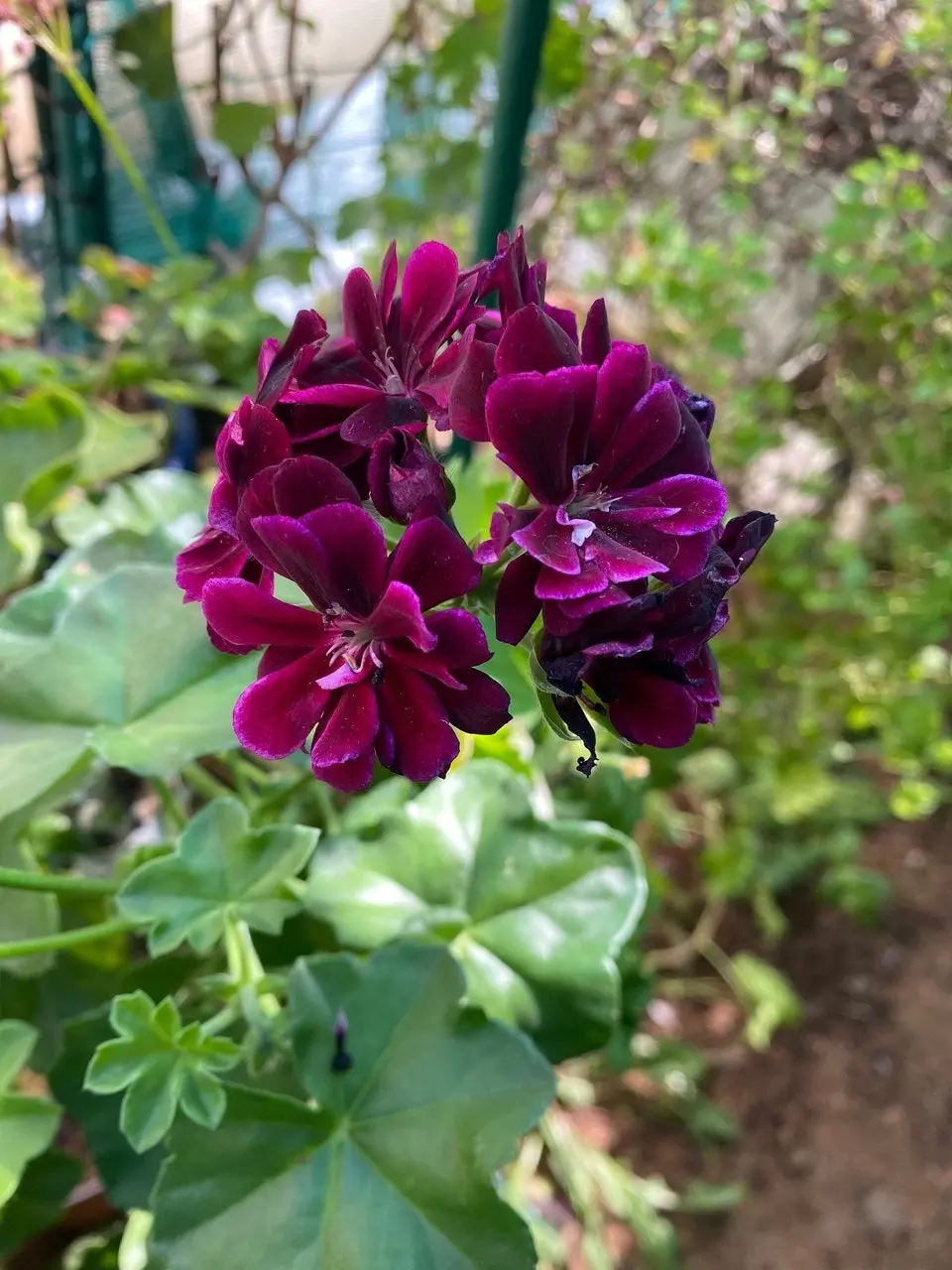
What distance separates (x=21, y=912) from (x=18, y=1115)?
13 centimetres

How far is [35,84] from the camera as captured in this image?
1.05 meters

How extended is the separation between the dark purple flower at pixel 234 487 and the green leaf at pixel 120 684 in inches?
7.4

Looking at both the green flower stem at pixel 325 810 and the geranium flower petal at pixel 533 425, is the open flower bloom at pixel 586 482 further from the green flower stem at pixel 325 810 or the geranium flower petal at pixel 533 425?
the green flower stem at pixel 325 810

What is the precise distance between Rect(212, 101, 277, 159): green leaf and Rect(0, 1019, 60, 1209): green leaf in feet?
3.56

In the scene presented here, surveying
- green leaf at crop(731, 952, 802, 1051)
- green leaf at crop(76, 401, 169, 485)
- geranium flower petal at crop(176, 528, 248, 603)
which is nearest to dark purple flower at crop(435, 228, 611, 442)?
geranium flower petal at crop(176, 528, 248, 603)

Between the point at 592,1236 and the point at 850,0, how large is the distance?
56.5 inches

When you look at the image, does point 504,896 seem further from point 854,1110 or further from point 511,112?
point 854,1110

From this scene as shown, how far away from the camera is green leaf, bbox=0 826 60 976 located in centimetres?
61

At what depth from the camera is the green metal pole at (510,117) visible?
781 mm

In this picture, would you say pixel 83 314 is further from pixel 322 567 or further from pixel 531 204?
pixel 322 567

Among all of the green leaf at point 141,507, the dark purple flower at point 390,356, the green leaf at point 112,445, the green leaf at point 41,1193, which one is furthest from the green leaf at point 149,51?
the green leaf at point 41,1193

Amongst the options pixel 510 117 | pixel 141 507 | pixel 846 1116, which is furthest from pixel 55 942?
pixel 846 1116

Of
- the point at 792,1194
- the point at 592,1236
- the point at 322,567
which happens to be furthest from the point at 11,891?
the point at 792,1194

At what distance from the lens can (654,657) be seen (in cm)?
35
